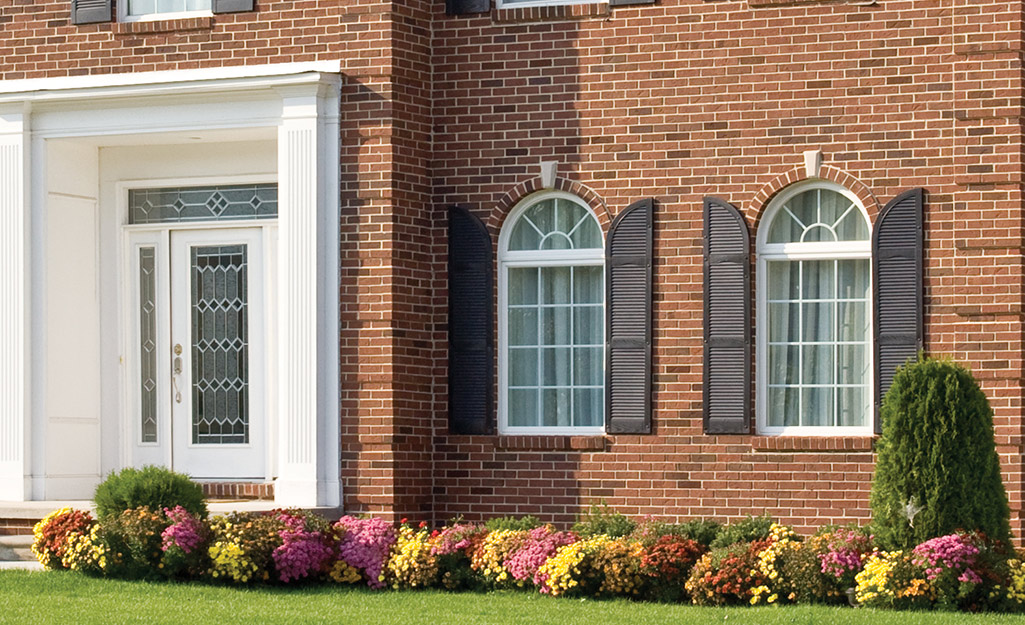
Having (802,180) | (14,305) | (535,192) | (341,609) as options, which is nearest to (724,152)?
(802,180)

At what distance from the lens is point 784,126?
15.0m

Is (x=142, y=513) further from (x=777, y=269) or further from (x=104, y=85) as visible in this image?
(x=777, y=269)

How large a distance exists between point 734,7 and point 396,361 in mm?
3987

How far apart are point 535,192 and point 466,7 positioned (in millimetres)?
1680

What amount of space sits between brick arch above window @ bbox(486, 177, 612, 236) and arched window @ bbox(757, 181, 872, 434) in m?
1.33

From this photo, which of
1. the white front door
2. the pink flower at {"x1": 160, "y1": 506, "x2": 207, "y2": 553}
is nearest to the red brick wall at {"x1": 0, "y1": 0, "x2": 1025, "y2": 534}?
the white front door

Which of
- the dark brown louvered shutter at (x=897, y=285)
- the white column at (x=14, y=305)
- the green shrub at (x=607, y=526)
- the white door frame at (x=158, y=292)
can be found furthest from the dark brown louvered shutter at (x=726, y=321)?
the white column at (x=14, y=305)

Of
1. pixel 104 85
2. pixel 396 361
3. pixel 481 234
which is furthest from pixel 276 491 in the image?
pixel 104 85

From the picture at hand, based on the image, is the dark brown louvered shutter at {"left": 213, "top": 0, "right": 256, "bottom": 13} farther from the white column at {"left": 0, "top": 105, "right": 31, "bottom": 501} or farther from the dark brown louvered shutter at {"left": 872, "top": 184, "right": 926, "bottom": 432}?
the dark brown louvered shutter at {"left": 872, "top": 184, "right": 926, "bottom": 432}

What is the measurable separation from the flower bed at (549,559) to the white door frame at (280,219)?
1.16 metres

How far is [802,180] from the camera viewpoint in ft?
49.1

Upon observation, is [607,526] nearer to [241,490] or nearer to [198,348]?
[241,490]

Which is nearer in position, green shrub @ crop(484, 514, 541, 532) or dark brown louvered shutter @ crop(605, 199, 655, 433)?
green shrub @ crop(484, 514, 541, 532)

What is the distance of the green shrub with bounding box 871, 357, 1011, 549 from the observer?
487 inches
